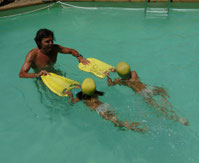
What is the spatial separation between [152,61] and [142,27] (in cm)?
165

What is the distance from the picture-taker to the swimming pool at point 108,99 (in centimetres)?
278

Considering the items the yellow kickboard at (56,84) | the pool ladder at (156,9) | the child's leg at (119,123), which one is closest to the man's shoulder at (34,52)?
the yellow kickboard at (56,84)

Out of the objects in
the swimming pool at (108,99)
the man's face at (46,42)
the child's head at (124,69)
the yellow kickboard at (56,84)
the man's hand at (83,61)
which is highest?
the man's face at (46,42)

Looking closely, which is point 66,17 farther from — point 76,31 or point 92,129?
point 92,129

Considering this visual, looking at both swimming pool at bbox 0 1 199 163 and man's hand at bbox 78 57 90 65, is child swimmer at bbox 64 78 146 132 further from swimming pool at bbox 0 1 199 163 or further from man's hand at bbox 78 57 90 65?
man's hand at bbox 78 57 90 65

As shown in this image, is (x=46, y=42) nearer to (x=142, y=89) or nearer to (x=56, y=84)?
(x=56, y=84)

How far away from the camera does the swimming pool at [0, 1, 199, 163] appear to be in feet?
9.12

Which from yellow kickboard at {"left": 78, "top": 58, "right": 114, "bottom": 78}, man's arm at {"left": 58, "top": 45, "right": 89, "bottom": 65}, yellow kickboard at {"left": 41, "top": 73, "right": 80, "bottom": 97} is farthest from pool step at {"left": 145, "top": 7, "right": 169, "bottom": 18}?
yellow kickboard at {"left": 41, "top": 73, "right": 80, "bottom": 97}

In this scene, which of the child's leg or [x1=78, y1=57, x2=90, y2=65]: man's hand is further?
[x1=78, y1=57, x2=90, y2=65]: man's hand

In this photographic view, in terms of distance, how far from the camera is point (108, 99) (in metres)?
3.55

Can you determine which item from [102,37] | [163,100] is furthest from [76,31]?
[163,100]

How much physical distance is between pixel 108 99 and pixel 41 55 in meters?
1.27

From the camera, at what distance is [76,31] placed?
614 cm

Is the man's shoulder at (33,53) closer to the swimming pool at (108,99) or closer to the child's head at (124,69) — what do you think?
the swimming pool at (108,99)
